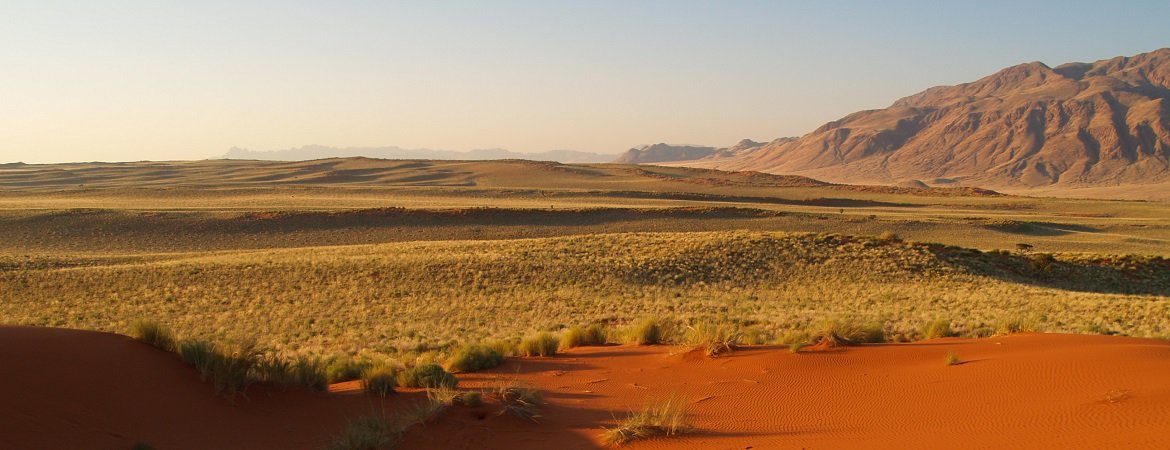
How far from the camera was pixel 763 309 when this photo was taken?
70.0 ft

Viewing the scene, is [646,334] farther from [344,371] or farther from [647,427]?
[647,427]

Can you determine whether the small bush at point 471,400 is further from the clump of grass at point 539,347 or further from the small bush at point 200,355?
the clump of grass at point 539,347

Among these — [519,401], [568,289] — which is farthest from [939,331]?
[568,289]

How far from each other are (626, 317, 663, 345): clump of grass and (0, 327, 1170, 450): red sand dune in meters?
2.90

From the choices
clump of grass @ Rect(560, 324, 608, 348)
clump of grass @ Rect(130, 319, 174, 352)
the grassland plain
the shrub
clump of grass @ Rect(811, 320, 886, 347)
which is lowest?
the grassland plain

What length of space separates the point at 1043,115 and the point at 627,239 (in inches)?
7593

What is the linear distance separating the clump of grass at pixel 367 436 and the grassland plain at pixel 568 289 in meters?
7.65

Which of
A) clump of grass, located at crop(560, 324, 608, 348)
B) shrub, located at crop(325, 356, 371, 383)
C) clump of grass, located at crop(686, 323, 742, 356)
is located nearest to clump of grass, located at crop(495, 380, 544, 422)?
shrub, located at crop(325, 356, 371, 383)

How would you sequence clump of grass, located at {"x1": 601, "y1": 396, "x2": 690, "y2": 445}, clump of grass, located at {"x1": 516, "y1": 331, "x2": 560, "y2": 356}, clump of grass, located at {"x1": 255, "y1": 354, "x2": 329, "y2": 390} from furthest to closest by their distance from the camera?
clump of grass, located at {"x1": 516, "y1": 331, "x2": 560, "y2": 356}, clump of grass, located at {"x1": 255, "y1": 354, "x2": 329, "y2": 390}, clump of grass, located at {"x1": 601, "y1": 396, "x2": 690, "y2": 445}

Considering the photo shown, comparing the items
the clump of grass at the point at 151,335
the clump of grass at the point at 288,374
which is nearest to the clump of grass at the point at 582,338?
the clump of grass at the point at 288,374

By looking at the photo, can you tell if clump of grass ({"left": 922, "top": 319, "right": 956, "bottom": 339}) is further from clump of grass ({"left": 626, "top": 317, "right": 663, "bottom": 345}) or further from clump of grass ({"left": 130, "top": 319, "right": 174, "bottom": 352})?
clump of grass ({"left": 130, "top": 319, "right": 174, "bottom": 352})

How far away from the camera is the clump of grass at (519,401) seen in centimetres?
939

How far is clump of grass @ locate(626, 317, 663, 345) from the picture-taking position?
14805 mm

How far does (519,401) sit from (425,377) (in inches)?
78.0
